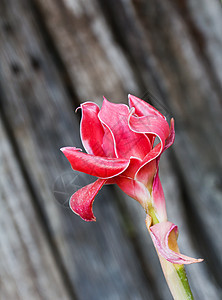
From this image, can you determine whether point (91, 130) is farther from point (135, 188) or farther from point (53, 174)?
point (53, 174)

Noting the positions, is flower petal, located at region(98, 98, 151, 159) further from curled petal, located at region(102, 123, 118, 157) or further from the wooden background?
the wooden background

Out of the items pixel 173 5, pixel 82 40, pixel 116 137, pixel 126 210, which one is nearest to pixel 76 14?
pixel 82 40

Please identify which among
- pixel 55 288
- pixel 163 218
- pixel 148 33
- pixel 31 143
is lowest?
pixel 55 288

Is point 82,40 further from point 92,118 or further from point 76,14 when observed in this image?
point 92,118

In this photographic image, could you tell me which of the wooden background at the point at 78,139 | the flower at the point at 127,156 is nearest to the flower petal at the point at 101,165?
the flower at the point at 127,156

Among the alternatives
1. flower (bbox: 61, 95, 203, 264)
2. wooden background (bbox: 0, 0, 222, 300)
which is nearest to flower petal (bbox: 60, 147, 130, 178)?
flower (bbox: 61, 95, 203, 264)

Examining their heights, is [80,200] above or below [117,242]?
above

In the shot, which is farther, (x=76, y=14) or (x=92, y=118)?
(x=76, y=14)

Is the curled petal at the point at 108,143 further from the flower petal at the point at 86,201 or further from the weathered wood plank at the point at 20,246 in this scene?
the weathered wood plank at the point at 20,246
